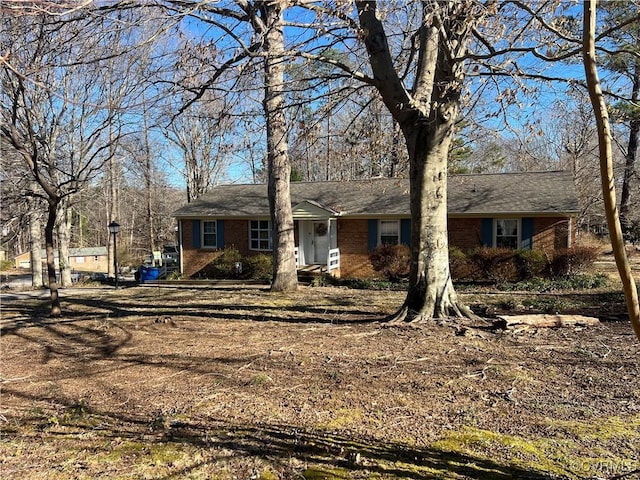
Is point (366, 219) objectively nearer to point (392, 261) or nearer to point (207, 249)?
point (392, 261)

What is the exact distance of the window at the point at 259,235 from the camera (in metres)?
20.1

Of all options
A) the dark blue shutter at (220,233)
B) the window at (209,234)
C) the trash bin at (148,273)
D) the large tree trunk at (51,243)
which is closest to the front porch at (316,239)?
the dark blue shutter at (220,233)

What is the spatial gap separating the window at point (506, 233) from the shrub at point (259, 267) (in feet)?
29.0

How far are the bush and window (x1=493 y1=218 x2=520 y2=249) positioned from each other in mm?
3512

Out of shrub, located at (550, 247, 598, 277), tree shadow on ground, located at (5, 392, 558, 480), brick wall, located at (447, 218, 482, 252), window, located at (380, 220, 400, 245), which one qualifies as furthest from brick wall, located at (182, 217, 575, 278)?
tree shadow on ground, located at (5, 392, 558, 480)

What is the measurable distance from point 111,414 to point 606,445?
409cm

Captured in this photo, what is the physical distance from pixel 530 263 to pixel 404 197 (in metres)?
5.64

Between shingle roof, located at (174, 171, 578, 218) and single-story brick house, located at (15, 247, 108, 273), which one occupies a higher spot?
A: shingle roof, located at (174, 171, 578, 218)

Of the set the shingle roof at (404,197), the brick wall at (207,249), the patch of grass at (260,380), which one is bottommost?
the patch of grass at (260,380)

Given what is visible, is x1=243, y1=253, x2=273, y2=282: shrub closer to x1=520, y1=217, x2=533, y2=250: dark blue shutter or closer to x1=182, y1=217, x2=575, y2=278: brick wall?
x1=182, y1=217, x2=575, y2=278: brick wall

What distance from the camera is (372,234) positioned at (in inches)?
730

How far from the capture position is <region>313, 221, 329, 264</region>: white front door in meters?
20.1

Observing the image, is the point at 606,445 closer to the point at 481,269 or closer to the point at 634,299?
the point at 634,299

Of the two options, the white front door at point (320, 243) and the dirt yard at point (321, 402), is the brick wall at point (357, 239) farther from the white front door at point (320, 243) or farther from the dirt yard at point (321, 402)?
the dirt yard at point (321, 402)
